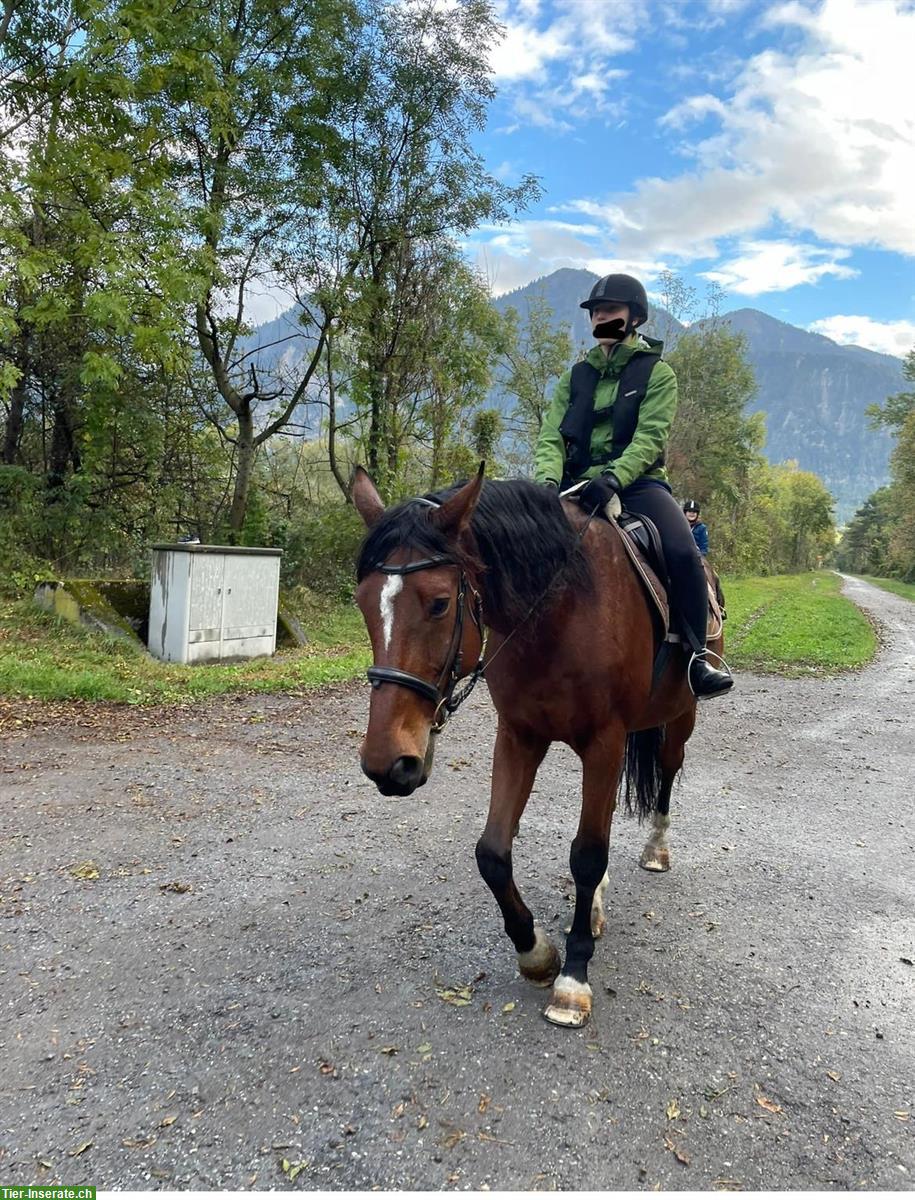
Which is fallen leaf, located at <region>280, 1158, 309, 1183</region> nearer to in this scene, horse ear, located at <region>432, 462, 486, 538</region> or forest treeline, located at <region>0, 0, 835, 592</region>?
horse ear, located at <region>432, 462, 486, 538</region>

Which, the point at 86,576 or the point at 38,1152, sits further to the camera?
the point at 86,576

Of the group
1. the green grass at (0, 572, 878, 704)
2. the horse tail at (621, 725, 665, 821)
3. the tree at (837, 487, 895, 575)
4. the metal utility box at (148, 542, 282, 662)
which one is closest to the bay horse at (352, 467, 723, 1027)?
the horse tail at (621, 725, 665, 821)

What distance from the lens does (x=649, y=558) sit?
3.47m

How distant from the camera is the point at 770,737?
25.9 ft

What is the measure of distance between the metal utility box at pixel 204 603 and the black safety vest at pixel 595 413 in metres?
7.00

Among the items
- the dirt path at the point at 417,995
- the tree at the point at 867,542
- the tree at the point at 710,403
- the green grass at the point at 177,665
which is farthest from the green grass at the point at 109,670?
the tree at the point at 867,542

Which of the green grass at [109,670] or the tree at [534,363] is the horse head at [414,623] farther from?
the tree at [534,363]

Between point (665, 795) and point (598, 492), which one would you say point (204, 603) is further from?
point (598, 492)

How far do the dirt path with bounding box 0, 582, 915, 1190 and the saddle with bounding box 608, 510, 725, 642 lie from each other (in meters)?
1.66

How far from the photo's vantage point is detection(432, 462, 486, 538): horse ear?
239 centimetres

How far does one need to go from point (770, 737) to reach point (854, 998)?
517 cm

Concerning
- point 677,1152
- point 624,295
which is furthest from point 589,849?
point 624,295

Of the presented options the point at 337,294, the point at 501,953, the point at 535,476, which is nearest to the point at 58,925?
the point at 501,953

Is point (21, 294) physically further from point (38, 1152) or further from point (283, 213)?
point (38, 1152)
